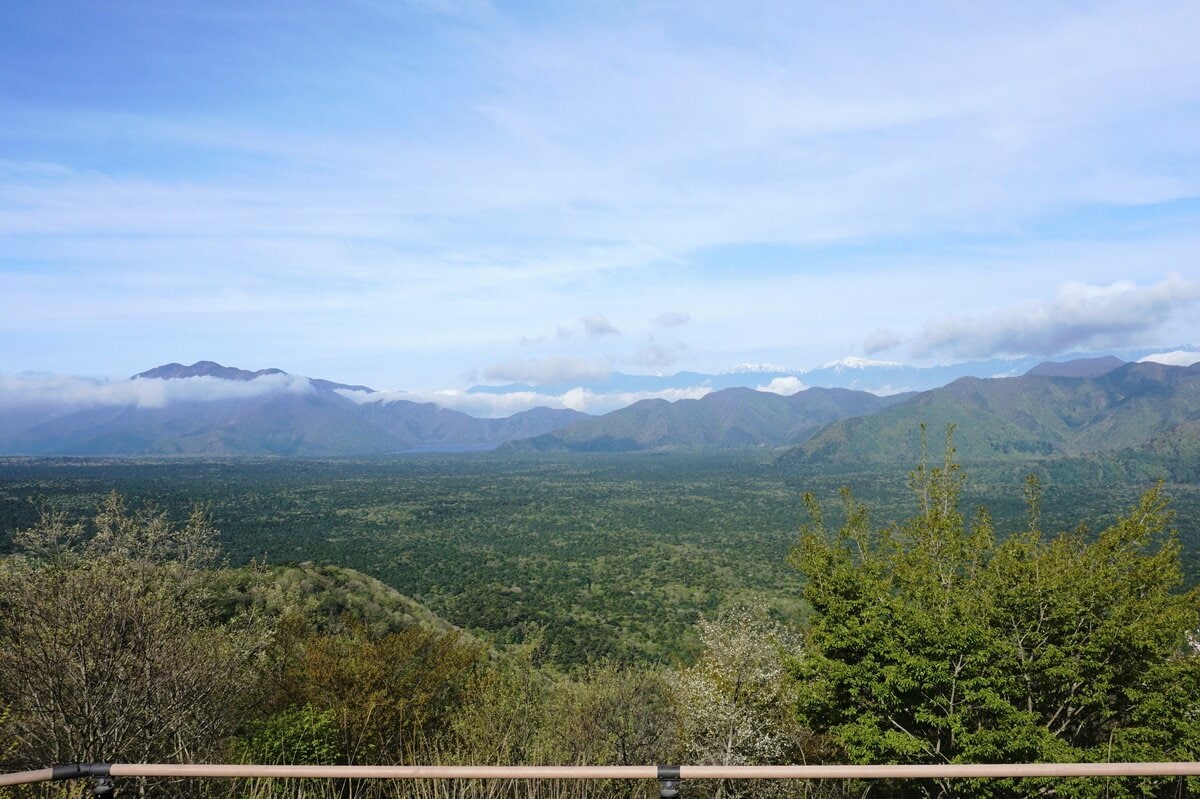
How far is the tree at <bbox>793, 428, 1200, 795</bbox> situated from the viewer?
63.1 ft

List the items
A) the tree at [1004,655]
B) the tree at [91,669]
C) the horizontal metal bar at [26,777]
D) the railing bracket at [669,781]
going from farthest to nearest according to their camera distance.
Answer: the tree at [1004,655] < the tree at [91,669] < the railing bracket at [669,781] < the horizontal metal bar at [26,777]

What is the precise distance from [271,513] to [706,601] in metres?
117

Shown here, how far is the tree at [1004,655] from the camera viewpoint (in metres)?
19.2

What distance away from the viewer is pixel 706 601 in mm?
78250

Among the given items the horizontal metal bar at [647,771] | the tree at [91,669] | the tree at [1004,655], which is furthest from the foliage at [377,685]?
the horizontal metal bar at [647,771]

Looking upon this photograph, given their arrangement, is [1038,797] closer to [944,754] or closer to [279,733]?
[944,754]

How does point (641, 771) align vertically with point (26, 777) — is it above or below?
below

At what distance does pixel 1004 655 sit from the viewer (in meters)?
21.5

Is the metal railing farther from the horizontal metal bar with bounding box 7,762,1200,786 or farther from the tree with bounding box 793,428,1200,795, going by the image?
the tree with bounding box 793,428,1200,795

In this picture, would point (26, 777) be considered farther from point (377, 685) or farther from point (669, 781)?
point (377, 685)

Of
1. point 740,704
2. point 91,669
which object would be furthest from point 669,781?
point 740,704

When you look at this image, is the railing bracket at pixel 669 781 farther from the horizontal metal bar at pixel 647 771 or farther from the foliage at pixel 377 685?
the foliage at pixel 377 685

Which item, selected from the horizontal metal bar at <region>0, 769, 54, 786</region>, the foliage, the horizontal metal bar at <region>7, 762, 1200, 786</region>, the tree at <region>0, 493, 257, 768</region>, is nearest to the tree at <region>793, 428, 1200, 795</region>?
the foliage

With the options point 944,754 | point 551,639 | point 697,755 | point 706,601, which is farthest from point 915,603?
point 706,601
